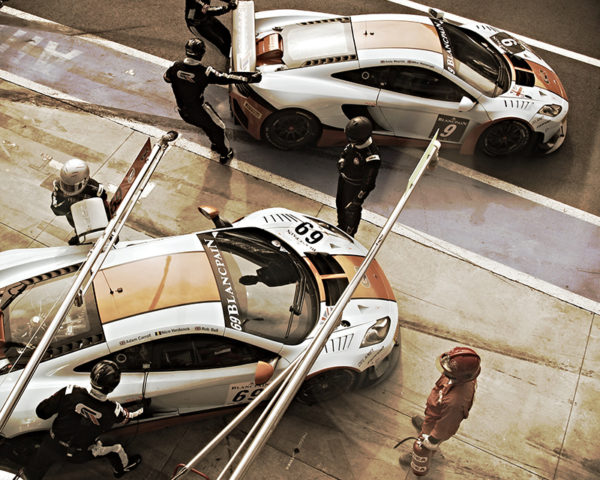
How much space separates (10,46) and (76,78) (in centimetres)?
126

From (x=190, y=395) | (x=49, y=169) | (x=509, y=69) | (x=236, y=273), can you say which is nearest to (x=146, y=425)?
(x=190, y=395)

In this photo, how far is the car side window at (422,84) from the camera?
23.6ft

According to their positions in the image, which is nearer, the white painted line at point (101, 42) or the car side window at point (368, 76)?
the car side window at point (368, 76)

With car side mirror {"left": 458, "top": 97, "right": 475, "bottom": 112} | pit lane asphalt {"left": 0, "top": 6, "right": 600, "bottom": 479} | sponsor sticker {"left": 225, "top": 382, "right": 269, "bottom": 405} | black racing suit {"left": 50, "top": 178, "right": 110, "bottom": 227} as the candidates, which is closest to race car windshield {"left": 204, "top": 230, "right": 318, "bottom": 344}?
sponsor sticker {"left": 225, "top": 382, "right": 269, "bottom": 405}

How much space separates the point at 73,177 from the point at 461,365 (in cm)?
374

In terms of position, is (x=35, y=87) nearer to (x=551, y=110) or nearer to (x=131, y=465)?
(x=131, y=465)

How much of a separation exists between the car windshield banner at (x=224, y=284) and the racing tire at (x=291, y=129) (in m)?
2.34

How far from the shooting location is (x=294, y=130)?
7.63m

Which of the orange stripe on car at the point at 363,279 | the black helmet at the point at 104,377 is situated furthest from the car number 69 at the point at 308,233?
the black helmet at the point at 104,377

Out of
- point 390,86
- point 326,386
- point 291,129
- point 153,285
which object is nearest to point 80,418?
point 153,285

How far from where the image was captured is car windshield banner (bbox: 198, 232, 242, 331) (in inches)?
201

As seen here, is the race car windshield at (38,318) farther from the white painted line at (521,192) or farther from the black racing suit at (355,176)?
the white painted line at (521,192)

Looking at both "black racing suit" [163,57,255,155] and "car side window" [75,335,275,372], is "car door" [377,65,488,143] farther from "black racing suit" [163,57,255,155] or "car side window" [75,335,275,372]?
"car side window" [75,335,275,372]

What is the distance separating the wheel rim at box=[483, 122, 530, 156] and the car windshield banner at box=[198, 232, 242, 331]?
394 cm
